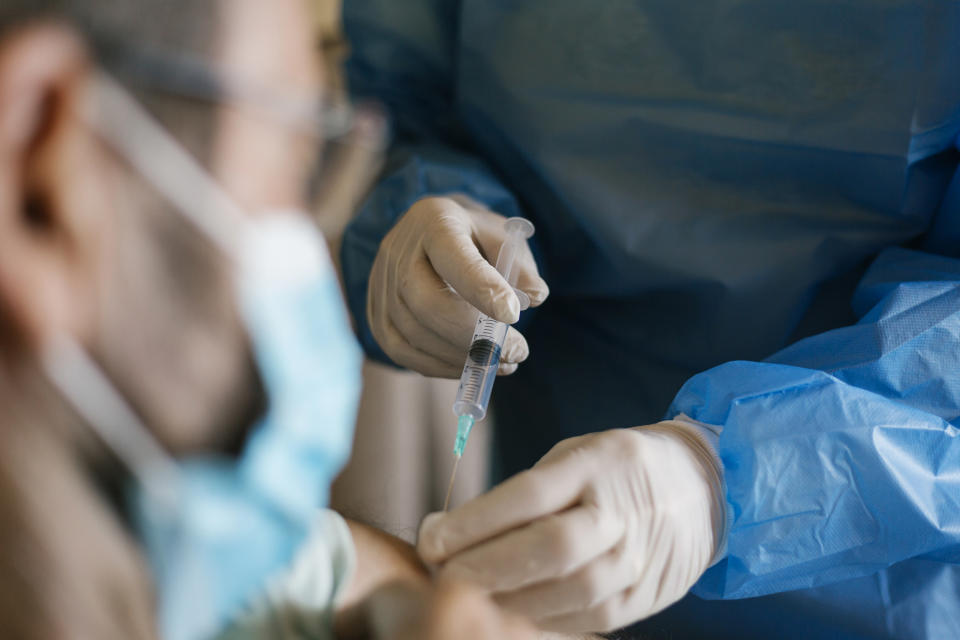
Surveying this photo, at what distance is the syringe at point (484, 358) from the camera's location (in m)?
0.79

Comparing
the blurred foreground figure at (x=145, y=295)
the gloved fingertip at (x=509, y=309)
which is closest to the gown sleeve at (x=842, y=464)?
the gloved fingertip at (x=509, y=309)

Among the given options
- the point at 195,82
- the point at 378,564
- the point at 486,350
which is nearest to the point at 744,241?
the point at 486,350

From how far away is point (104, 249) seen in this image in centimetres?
38

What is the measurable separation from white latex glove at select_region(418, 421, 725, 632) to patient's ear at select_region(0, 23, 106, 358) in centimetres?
40

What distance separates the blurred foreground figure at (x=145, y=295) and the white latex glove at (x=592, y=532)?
5.2 inches

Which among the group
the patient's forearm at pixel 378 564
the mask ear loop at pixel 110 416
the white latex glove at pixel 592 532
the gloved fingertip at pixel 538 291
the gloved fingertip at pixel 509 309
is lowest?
the patient's forearm at pixel 378 564

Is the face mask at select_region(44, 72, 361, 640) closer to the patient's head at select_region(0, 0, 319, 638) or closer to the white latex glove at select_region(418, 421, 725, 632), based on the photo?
the patient's head at select_region(0, 0, 319, 638)

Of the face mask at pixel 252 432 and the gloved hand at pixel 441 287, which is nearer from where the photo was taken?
the face mask at pixel 252 432

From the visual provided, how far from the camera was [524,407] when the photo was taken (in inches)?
44.9

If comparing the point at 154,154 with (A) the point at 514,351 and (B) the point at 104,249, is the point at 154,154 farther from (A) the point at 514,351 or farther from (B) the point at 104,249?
(A) the point at 514,351

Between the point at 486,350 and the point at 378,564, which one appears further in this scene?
the point at 486,350

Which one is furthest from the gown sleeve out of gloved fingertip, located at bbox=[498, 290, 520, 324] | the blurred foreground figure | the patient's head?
the patient's head

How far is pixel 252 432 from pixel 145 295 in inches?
5.3

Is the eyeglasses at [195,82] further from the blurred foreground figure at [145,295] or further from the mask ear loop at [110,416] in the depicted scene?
the mask ear loop at [110,416]
